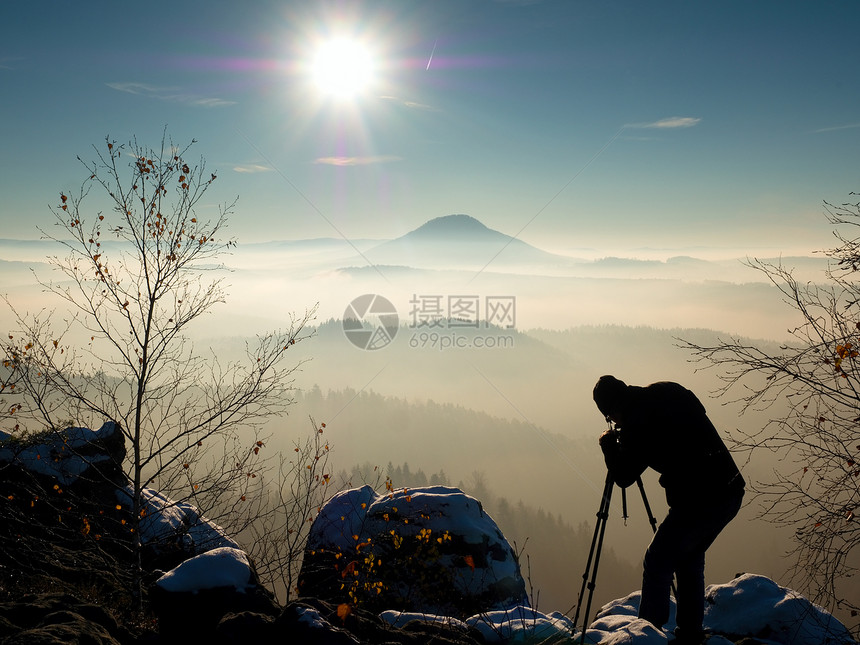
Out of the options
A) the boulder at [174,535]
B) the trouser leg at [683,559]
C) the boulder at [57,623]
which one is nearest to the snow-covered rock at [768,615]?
the trouser leg at [683,559]

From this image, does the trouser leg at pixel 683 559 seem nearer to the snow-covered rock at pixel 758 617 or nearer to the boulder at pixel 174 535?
the snow-covered rock at pixel 758 617

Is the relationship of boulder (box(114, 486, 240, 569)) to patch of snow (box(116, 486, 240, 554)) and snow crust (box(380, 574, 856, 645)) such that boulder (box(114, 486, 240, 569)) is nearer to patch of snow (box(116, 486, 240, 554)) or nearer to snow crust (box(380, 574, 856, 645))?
patch of snow (box(116, 486, 240, 554))

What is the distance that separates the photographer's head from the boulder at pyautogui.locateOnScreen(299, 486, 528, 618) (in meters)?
4.79

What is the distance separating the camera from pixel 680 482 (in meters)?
5.87

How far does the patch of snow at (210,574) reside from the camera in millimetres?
5543

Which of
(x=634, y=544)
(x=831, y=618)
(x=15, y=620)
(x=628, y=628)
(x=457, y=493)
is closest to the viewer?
(x=15, y=620)

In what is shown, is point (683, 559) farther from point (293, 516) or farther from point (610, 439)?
point (293, 516)

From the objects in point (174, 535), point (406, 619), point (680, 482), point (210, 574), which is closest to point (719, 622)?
point (680, 482)

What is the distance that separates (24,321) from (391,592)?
8.44 metres

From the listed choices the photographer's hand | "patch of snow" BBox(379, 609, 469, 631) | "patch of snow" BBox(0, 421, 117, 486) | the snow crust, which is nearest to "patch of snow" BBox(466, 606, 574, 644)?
the snow crust

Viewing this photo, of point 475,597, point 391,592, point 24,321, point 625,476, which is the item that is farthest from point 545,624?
point 24,321

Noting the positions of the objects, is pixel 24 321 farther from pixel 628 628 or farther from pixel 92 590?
pixel 628 628

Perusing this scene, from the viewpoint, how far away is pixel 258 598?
573 centimetres

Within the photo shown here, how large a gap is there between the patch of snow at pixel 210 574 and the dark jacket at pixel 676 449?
469 cm
